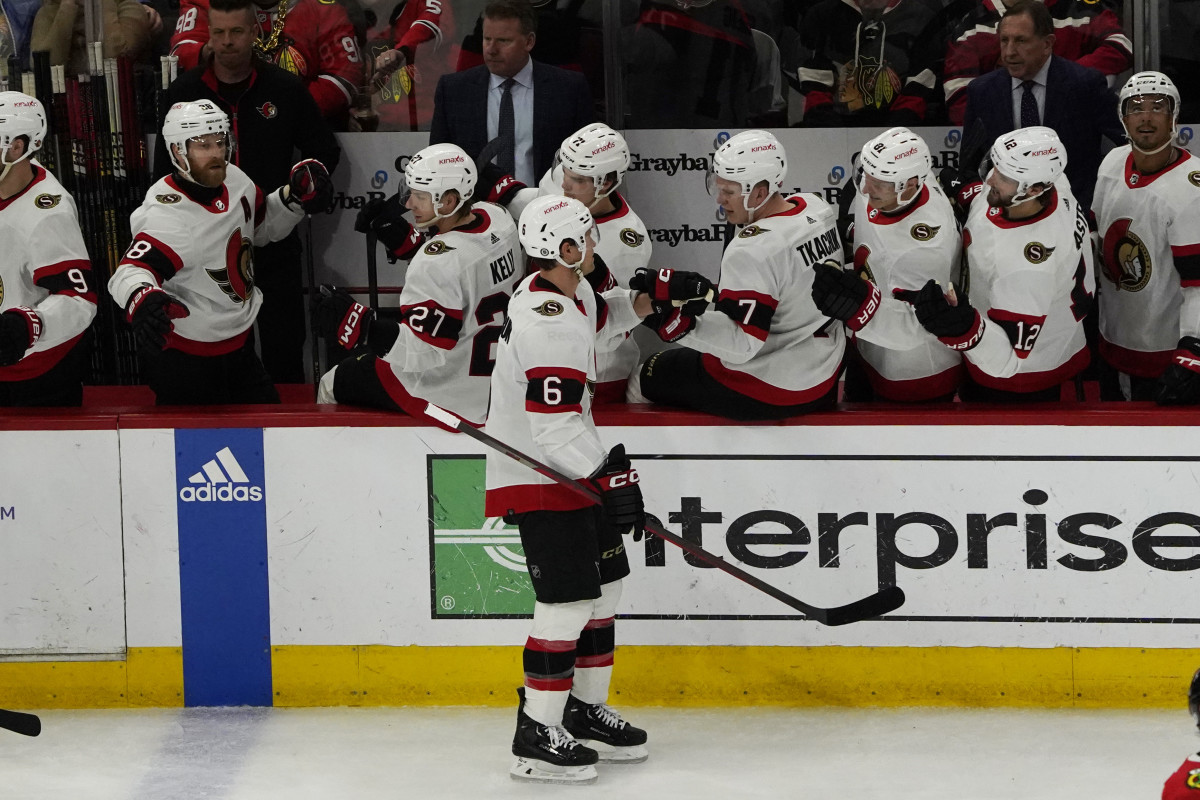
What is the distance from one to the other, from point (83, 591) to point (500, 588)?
48.9 inches

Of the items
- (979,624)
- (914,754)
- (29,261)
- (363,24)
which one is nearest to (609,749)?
(914,754)

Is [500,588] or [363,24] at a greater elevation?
[363,24]

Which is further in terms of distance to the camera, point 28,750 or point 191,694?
point 191,694

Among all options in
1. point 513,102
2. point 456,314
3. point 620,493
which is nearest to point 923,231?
point 620,493

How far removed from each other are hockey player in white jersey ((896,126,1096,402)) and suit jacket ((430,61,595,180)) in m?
1.68

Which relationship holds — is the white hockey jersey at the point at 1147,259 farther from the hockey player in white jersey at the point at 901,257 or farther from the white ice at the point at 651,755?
the white ice at the point at 651,755

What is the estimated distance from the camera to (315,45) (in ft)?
20.6

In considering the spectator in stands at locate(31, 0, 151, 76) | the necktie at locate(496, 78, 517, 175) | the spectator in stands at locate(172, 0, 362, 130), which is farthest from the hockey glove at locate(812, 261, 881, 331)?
the spectator in stands at locate(31, 0, 151, 76)

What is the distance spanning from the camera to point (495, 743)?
4.67 m

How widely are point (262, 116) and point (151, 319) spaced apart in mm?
1465

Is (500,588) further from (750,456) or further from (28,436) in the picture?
(28,436)

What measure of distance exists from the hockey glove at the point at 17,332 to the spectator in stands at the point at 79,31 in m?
1.70

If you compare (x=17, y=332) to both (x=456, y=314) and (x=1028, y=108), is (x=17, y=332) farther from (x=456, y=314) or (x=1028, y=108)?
(x=1028, y=108)

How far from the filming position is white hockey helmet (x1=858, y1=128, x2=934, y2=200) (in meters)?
4.67
